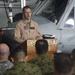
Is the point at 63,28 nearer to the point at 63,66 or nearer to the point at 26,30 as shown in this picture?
the point at 26,30

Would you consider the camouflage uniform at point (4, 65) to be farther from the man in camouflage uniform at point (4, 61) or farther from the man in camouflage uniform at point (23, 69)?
the man in camouflage uniform at point (23, 69)

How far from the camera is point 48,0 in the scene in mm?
13109

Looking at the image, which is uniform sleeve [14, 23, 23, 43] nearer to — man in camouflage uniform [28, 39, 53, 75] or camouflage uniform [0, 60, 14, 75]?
man in camouflage uniform [28, 39, 53, 75]

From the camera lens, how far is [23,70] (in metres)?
5.85

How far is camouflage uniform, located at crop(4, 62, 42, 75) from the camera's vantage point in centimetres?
584

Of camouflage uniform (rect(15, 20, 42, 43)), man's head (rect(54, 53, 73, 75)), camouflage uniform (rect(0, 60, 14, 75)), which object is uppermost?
camouflage uniform (rect(15, 20, 42, 43))

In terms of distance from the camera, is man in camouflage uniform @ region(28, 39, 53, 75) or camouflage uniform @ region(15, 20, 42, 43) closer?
man in camouflage uniform @ region(28, 39, 53, 75)

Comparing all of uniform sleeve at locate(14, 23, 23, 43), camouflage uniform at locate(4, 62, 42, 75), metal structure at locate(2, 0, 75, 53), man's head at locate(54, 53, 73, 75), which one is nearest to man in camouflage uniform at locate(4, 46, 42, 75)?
camouflage uniform at locate(4, 62, 42, 75)

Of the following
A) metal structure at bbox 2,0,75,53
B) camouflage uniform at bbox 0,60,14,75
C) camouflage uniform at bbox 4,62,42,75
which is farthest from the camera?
metal structure at bbox 2,0,75,53

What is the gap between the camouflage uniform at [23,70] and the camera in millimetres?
5836

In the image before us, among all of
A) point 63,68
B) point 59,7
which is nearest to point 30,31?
point 59,7

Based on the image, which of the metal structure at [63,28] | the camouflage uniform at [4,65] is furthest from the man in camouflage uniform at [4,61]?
the metal structure at [63,28]

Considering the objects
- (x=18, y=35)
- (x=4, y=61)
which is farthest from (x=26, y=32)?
(x=4, y=61)

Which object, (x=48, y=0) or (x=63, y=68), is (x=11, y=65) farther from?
(x=48, y=0)
